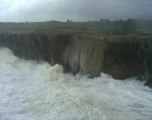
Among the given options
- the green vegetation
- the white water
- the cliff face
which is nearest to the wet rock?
the cliff face

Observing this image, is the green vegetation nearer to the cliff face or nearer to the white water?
the cliff face

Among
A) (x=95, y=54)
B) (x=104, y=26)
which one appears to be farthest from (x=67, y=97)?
(x=104, y=26)

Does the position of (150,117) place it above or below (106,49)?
below

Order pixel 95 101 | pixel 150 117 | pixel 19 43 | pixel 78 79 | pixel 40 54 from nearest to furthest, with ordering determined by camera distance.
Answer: pixel 150 117 → pixel 95 101 → pixel 78 79 → pixel 40 54 → pixel 19 43

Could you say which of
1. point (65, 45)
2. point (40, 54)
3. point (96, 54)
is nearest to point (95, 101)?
point (96, 54)

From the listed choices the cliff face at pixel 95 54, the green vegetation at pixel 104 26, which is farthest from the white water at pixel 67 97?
the green vegetation at pixel 104 26

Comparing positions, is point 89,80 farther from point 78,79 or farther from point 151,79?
point 151,79
